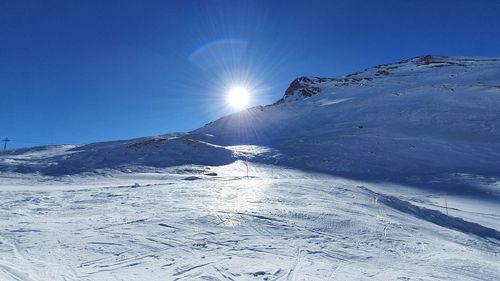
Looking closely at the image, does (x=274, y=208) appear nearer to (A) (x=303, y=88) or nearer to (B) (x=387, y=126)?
(B) (x=387, y=126)

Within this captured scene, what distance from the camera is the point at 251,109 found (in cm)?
5578

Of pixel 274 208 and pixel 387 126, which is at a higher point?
pixel 387 126

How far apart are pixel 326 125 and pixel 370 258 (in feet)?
116

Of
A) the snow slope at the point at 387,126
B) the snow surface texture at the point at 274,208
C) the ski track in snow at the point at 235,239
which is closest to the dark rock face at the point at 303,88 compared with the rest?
the snow slope at the point at 387,126

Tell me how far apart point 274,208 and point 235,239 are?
3.56 m

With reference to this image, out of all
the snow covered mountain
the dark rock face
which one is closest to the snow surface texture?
the snow covered mountain

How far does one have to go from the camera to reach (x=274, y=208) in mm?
12211

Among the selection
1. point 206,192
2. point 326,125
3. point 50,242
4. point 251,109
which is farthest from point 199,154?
point 50,242

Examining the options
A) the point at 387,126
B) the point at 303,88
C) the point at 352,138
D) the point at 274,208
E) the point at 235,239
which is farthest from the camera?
the point at 303,88

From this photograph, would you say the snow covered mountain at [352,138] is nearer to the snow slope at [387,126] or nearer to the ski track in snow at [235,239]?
the snow slope at [387,126]

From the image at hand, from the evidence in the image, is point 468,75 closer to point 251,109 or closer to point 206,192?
point 251,109

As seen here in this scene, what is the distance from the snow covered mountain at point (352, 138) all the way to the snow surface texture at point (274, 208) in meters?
0.21

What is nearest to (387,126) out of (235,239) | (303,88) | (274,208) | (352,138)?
(352,138)

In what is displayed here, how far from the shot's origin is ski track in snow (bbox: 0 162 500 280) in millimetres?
6852
